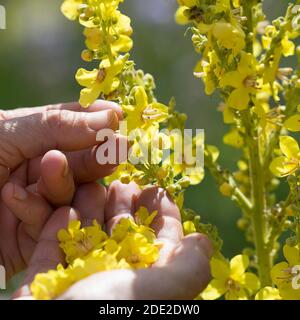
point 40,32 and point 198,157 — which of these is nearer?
point 198,157

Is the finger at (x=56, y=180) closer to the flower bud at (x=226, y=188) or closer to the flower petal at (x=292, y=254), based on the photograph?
the flower bud at (x=226, y=188)

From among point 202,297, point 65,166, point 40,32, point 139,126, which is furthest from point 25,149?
point 40,32

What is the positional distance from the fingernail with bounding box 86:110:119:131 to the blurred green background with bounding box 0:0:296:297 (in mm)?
1578

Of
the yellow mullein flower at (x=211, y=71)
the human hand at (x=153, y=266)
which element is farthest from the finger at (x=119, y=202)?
the yellow mullein flower at (x=211, y=71)

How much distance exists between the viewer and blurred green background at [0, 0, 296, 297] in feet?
9.69

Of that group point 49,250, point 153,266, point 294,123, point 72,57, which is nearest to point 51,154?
point 49,250

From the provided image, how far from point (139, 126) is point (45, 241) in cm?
21

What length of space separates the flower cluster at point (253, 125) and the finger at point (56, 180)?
0.22m

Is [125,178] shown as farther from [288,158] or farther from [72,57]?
[72,57]

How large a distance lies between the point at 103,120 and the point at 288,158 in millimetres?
278

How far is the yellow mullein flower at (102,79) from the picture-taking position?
3.12 feet

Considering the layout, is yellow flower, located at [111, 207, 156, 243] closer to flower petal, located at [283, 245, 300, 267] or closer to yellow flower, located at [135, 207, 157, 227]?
yellow flower, located at [135, 207, 157, 227]

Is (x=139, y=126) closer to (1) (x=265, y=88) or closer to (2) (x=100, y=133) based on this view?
(2) (x=100, y=133)

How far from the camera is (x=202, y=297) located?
1040 millimetres
